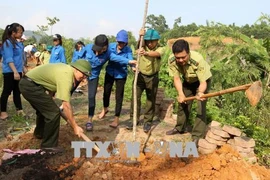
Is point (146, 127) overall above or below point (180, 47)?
below

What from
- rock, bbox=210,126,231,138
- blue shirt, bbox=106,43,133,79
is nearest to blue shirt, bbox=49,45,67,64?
blue shirt, bbox=106,43,133,79

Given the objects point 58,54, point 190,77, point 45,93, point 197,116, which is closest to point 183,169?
point 197,116

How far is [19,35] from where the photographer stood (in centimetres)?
536

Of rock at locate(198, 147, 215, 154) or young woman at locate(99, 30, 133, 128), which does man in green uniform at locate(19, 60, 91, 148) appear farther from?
rock at locate(198, 147, 215, 154)

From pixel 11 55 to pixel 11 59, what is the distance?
0.29ft

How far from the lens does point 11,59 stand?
5.30 m

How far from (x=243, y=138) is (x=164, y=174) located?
123 cm

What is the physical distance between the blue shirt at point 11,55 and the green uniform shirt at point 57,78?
163 centimetres

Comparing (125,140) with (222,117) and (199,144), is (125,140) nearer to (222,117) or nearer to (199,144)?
(199,144)

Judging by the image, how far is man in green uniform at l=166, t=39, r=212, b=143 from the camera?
13.1 ft

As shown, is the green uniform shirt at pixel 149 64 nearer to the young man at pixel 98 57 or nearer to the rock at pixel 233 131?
the young man at pixel 98 57

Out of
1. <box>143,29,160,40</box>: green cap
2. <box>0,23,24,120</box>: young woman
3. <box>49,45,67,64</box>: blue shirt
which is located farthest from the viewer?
<box>49,45,67,64</box>: blue shirt

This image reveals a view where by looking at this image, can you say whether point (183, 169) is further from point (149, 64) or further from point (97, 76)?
point (97, 76)

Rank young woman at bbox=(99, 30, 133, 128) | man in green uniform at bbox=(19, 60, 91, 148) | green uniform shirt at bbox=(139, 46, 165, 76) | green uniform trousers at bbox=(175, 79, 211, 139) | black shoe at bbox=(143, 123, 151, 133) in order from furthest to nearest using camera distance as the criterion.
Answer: black shoe at bbox=(143, 123, 151, 133) < green uniform shirt at bbox=(139, 46, 165, 76) < young woman at bbox=(99, 30, 133, 128) < green uniform trousers at bbox=(175, 79, 211, 139) < man in green uniform at bbox=(19, 60, 91, 148)
